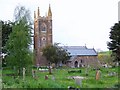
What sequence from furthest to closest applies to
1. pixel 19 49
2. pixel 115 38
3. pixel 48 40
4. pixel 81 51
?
pixel 81 51 → pixel 48 40 → pixel 115 38 → pixel 19 49

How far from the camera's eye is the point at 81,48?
112250 millimetres

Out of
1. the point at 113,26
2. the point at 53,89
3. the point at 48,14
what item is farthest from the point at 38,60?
the point at 53,89

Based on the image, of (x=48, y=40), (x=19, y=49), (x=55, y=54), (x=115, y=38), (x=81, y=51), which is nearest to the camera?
(x=19, y=49)

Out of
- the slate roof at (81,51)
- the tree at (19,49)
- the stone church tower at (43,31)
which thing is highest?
the stone church tower at (43,31)

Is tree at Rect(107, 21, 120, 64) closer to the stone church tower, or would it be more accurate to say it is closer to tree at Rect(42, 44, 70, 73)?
tree at Rect(42, 44, 70, 73)

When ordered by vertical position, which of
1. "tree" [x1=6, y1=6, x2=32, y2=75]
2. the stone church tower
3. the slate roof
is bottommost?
"tree" [x1=6, y1=6, x2=32, y2=75]

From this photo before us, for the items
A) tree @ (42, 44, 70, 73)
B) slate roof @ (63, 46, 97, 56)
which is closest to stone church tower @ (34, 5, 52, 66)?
slate roof @ (63, 46, 97, 56)

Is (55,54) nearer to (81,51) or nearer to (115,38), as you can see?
(115,38)

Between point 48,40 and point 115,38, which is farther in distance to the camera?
point 48,40

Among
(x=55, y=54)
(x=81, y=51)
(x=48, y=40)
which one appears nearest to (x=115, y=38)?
(x=55, y=54)

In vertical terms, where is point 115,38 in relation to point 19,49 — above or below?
above

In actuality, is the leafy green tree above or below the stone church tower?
below

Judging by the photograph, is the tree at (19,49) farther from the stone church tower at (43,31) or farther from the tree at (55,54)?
the stone church tower at (43,31)

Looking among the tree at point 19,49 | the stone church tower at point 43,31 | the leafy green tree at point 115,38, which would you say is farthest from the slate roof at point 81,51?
the tree at point 19,49
